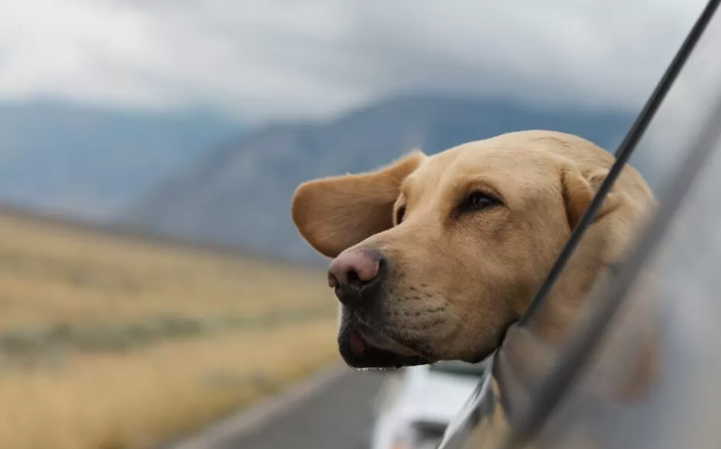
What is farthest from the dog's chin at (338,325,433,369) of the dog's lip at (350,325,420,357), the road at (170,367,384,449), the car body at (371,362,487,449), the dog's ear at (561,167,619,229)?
the road at (170,367,384,449)

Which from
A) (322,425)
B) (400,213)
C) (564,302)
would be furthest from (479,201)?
(322,425)

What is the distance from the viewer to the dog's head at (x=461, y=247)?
5.67ft

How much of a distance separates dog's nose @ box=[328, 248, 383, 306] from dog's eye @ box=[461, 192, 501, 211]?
1.00 feet

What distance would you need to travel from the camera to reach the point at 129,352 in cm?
2053

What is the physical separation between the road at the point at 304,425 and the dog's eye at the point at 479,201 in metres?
8.64

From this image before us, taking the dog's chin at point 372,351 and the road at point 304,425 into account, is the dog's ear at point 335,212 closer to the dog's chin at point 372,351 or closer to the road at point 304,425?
the dog's chin at point 372,351

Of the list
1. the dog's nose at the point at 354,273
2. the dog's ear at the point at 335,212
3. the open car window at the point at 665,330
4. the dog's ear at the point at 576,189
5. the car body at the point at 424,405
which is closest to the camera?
the open car window at the point at 665,330

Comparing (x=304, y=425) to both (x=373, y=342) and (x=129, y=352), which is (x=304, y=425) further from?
(x=373, y=342)

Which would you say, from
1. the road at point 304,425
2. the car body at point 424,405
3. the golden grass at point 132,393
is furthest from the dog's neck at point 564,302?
the golden grass at point 132,393

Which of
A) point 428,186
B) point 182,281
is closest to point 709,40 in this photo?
point 428,186

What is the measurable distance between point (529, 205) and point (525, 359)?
627 millimetres

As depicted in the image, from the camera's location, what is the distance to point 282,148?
144 metres

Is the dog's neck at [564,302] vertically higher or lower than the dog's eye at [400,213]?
higher

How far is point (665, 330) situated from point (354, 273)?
0.80 m
